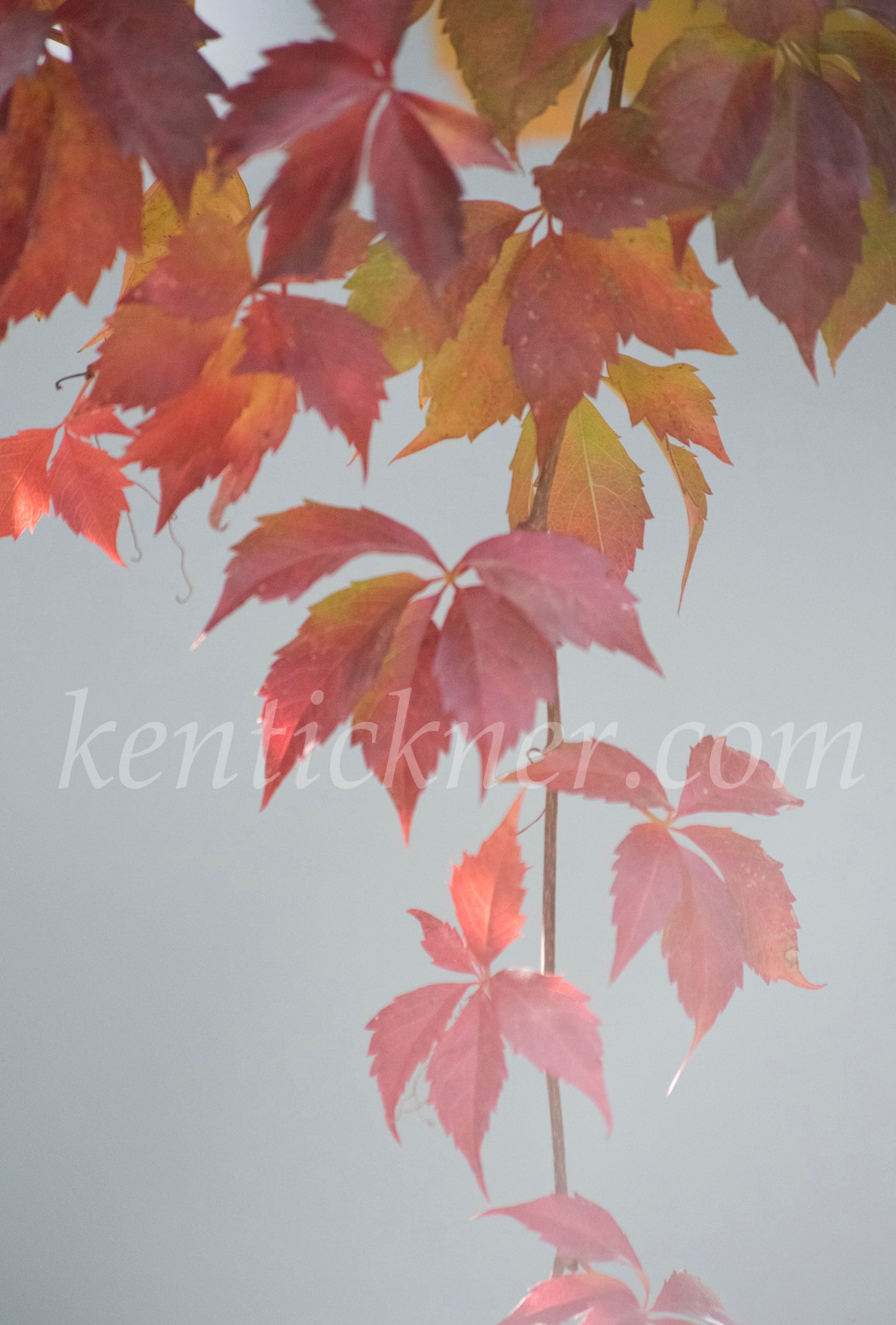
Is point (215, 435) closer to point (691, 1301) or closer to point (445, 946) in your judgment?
point (445, 946)

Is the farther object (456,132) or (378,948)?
(378,948)

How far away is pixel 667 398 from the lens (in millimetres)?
321

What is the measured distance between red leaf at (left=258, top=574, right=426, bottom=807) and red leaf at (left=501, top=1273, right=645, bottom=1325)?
167mm

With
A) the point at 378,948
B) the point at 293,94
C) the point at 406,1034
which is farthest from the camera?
the point at 378,948

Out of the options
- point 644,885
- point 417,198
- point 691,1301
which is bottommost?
point 691,1301

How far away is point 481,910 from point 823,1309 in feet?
2.61

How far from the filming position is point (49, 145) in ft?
0.78

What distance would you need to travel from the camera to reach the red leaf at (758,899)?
0.29m

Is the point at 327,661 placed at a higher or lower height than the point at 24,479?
lower

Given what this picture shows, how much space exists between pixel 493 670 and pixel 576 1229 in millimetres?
182

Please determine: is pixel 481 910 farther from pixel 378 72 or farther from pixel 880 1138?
pixel 880 1138

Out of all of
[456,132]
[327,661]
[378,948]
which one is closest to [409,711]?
[327,661]

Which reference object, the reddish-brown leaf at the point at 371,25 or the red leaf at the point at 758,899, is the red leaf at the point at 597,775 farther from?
the reddish-brown leaf at the point at 371,25

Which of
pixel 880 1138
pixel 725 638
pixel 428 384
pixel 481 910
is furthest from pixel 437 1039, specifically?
pixel 880 1138
